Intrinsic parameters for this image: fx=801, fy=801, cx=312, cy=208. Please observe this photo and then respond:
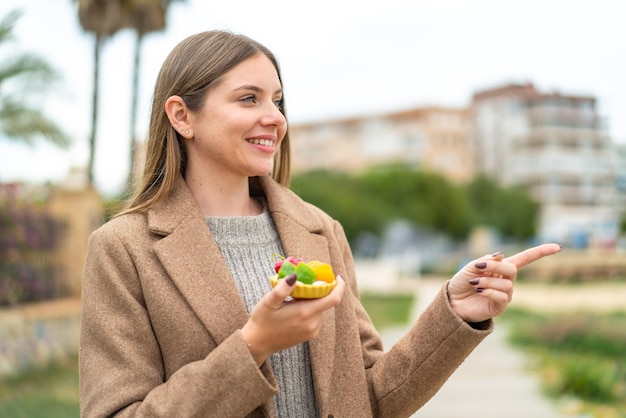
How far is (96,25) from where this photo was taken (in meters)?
13.1

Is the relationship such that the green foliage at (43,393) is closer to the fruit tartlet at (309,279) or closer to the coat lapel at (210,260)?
the coat lapel at (210,260)

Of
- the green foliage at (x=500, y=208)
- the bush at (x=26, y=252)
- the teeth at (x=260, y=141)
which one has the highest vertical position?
the teeth at (x=260, y=141)

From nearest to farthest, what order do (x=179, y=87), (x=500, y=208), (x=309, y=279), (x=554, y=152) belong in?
(x=309, y=279)
(x=179, y=87)
(x=500, y=208)
(x=554, y=152)

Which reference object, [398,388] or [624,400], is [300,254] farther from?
[624,400]

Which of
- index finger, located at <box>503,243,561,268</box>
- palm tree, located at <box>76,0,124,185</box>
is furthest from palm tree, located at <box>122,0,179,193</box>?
index finger, located at <box>503,243,561,268</box>

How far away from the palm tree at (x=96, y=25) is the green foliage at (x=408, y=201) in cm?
2778

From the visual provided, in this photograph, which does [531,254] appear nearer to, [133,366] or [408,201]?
[133,366]

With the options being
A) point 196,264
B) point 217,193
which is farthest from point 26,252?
point 196,264

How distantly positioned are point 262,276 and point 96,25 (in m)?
11.8

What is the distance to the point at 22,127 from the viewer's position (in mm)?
10062

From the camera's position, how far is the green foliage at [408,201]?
146 feet

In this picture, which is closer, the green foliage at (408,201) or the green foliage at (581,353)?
the green foliage at (581,353)

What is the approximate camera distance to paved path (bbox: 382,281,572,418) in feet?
25.7

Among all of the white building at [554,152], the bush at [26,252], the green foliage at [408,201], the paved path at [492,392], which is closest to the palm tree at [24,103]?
the bush at [26,252]
